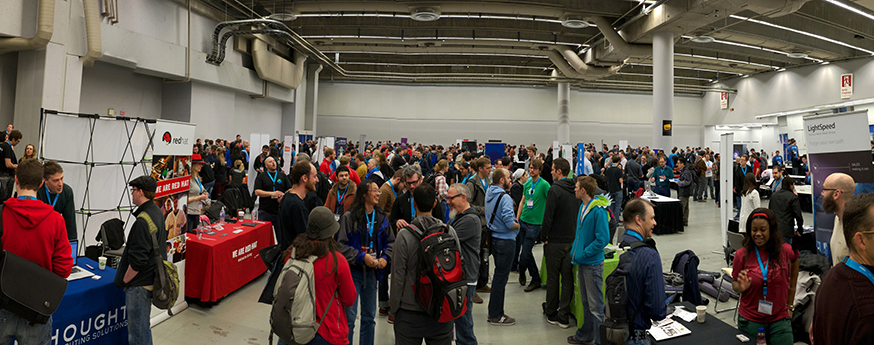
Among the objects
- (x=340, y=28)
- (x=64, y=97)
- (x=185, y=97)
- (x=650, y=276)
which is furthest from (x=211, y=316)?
(x=340, y=28)

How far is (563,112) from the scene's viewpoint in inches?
978

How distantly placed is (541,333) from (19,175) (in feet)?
12.7

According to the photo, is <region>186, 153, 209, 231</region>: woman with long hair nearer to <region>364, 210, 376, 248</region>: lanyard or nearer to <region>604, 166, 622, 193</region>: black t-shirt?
<region>364, 210, 376, 248</region>: lanyard

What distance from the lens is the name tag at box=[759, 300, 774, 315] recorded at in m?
2.68

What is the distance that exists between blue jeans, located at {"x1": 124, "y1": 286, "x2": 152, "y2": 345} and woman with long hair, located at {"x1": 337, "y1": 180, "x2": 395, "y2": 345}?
132cm

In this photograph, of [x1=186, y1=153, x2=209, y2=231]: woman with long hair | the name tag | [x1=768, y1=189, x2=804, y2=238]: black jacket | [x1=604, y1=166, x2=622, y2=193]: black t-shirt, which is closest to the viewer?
the name tag

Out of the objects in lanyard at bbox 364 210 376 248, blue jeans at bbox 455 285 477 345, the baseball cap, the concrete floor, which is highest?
the baseball cap

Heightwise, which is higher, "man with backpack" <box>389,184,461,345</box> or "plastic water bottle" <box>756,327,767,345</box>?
"man with backpack" <box>389,184,461,345</box>

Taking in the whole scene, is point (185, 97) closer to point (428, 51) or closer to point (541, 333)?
point (428, 51)

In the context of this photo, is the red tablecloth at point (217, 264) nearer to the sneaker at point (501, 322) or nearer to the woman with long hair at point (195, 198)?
the woman with long hair at point (195, 198)

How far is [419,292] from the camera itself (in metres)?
2.51

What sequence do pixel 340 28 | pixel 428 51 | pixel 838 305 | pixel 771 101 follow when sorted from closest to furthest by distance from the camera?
pixel 838 305 < pixel 340 28 < pixel 428 51 < pixel 771 101

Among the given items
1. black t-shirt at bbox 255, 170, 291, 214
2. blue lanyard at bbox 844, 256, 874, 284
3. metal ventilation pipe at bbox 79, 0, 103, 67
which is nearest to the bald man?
blue lanyard at bbox 844, 256, 874, 284

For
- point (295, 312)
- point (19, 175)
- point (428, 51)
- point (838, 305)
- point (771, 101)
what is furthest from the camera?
point (771, 101)
